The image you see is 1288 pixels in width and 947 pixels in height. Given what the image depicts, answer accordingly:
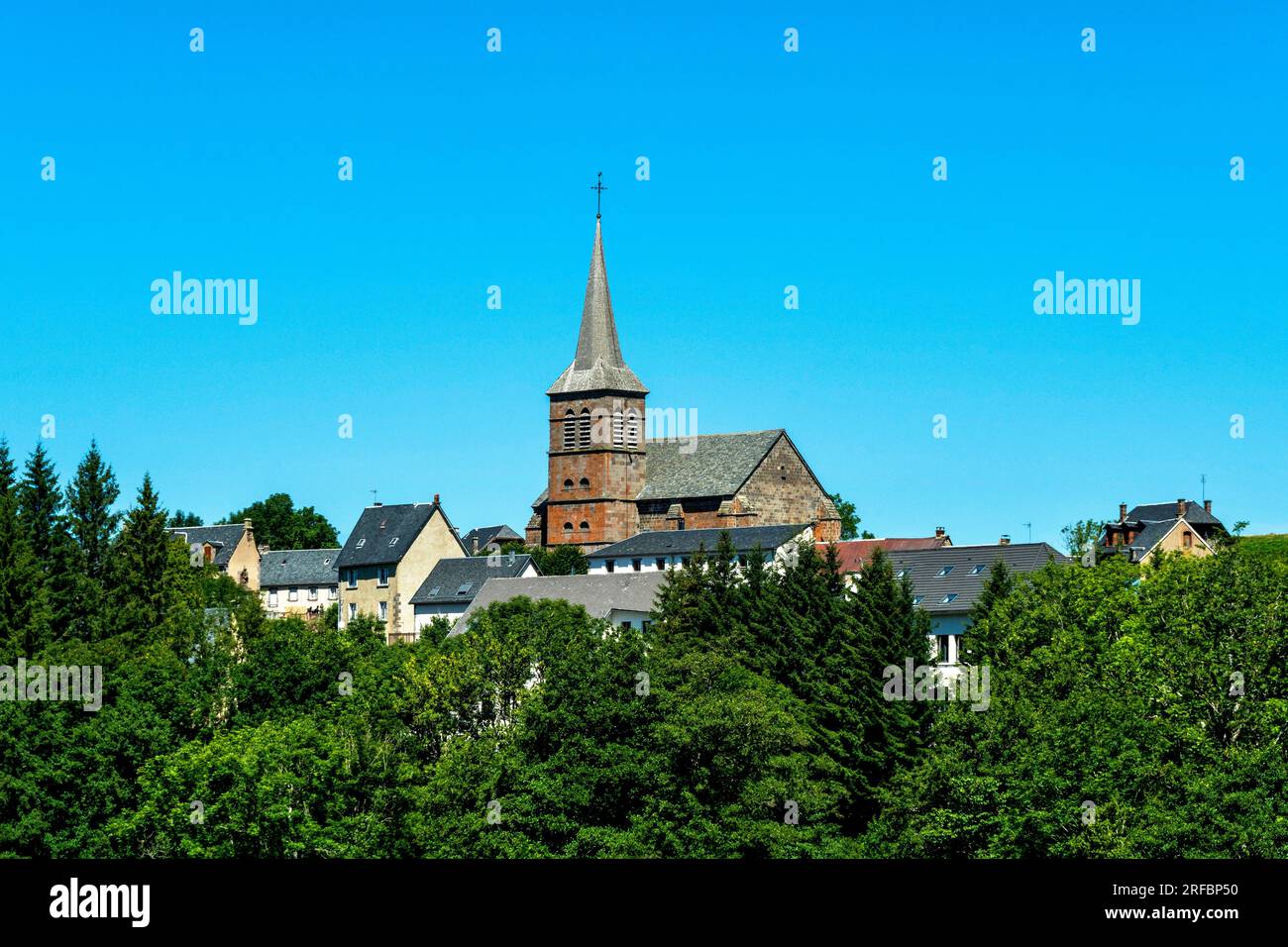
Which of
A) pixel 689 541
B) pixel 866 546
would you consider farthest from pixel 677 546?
pixel 866 546

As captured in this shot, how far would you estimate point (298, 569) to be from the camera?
433ft

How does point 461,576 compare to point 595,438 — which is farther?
point 595,438

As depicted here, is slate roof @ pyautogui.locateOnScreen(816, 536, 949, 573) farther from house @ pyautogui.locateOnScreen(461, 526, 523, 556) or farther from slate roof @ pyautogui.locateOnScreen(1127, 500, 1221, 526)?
house @ pyautogui.locateOnScreen(461, 526, 523, 556)

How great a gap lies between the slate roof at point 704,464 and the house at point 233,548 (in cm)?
3196

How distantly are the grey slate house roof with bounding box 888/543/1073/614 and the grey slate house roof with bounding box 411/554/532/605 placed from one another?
37.7 m

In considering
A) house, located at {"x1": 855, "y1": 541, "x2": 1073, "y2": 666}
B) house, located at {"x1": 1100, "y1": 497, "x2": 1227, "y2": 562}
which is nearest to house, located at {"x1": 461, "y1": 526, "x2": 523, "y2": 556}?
house, located at {"x1": 1100, "y1": 497, "x2": 1227, "y2": 562}

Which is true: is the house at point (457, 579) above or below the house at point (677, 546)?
below

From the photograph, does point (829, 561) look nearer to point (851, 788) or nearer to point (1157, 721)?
point (851, 788)

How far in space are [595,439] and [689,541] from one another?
66.1 feet

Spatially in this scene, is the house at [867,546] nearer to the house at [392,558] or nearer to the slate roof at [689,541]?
the slate roof at [689,541]

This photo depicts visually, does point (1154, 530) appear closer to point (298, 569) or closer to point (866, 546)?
point (866, 546)

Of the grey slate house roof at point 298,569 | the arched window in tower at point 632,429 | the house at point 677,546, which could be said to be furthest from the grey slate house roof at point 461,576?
the arched window in tower at point 632,429

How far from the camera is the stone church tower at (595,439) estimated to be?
Answer: 427 ft
